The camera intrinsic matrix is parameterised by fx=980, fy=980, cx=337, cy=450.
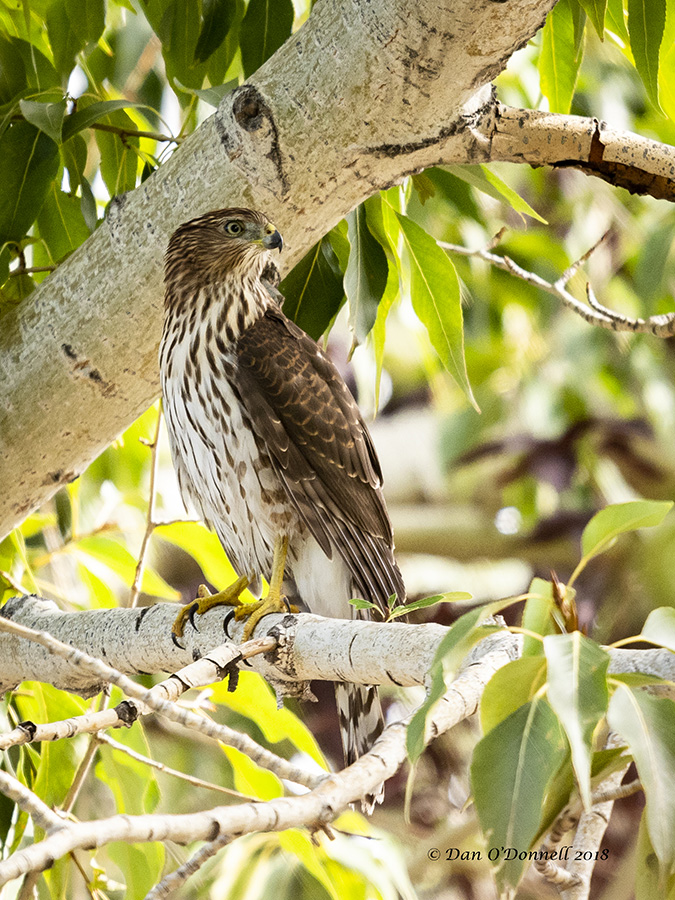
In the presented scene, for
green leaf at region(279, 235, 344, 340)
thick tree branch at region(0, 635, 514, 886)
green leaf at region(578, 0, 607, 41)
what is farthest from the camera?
green leaf at region(279, 235, 344, 340)

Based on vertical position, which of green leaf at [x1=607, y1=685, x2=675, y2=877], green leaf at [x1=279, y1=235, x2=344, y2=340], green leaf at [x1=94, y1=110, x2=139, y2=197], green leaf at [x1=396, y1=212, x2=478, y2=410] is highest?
green leaf at [x1=94, y1=110, x2=139, y2=197]

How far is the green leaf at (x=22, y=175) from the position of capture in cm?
221

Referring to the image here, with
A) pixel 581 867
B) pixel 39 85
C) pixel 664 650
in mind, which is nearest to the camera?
pixel 664 650

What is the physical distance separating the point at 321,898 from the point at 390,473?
3.95 m

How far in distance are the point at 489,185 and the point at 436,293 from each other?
0.95 feet

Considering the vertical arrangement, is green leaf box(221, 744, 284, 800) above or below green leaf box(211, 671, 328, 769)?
below

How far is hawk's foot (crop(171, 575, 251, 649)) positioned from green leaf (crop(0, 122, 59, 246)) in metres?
0.94

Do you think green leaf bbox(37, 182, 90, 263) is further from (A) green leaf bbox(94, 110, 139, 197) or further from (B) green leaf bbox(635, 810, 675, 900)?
(B) green leaf bbox(635, 810, 675, 900)

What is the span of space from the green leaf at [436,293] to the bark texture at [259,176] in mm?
341

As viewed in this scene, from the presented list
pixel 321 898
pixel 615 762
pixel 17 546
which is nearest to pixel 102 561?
pixel 17 546

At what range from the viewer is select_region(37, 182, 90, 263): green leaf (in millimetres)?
2496

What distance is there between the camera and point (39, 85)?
2.39m

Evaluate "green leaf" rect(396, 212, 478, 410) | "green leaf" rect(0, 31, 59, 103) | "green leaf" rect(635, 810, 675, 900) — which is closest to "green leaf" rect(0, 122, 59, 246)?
"green leaf" rect(0, 31, 59, 103)

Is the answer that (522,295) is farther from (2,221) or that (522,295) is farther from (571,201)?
(2,221)
